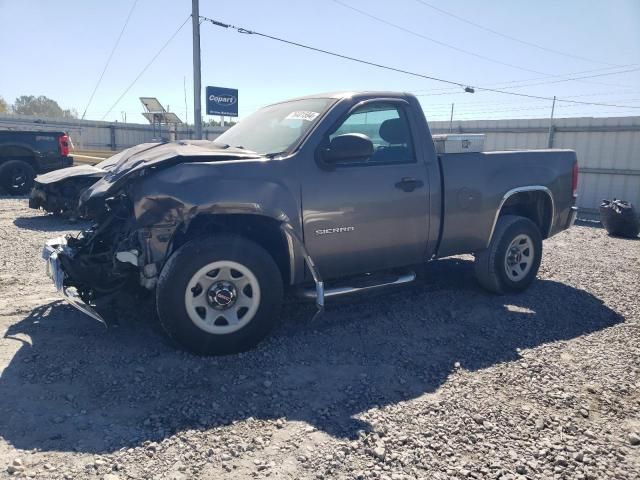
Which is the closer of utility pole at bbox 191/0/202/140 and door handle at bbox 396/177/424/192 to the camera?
door handle at bbox 396/177/424/192

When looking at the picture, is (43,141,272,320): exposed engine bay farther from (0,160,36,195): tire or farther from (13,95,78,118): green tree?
(13,95,78,118): green tree

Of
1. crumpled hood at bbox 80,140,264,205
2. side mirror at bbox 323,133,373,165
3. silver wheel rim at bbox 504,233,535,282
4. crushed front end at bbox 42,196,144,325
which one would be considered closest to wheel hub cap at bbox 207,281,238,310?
crushed front end at bbox 42,196,144,325

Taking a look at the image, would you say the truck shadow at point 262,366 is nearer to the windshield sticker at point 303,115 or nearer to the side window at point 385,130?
the side window at point 385,130

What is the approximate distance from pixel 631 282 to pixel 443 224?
10.6ft

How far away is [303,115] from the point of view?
4.43 meters

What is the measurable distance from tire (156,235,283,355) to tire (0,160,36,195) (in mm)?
10947

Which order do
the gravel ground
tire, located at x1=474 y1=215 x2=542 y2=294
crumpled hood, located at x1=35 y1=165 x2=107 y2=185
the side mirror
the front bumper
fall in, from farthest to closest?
1. crumpled hood, located at x1=35 y1=165 x2=107 y2=185
2. tire, located at x1=474 y1=215 x2=542 y2=294
3. the side mirror
4. the front bumper
5. the gravel ground

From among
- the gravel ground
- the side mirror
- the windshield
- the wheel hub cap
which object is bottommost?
the gravel ground

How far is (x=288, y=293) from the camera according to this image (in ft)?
14.1

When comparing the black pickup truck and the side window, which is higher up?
the side window

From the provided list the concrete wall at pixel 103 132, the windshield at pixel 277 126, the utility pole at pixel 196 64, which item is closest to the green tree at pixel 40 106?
the concrete wall at pixel 103 132

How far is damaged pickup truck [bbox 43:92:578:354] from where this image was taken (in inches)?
144

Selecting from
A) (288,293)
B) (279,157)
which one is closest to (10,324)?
(288,293)

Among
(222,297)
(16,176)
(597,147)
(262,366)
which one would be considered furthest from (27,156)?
(597,147)
